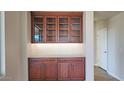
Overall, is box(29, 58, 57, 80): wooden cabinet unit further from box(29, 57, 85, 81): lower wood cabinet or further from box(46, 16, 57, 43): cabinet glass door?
box(46, 16, 57, 43): cabinet glass door

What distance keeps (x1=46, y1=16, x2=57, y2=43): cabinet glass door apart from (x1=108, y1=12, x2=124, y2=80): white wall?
6.45 feet

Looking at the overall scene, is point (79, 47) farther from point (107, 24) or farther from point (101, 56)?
point (101, 56)

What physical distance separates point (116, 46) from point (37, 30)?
8.39 feet

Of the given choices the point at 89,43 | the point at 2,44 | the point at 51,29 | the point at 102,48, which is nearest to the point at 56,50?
the point at 51,29

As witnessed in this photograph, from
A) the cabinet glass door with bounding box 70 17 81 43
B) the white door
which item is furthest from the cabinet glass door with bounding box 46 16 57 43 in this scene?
the white door

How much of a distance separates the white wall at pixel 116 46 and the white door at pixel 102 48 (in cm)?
54

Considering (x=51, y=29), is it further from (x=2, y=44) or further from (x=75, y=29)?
(x=2, y=44)

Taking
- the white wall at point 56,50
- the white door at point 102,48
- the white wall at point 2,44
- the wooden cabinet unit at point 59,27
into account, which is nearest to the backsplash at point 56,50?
the white wall at point 56,50

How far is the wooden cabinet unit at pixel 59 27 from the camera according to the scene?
5.19 metres

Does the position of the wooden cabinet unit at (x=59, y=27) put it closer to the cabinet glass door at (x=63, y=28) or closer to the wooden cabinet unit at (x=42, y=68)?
the cabinet glass door at (x=63, y=28)

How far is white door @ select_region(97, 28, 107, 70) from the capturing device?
7.12 meters

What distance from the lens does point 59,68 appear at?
474 centimetres
